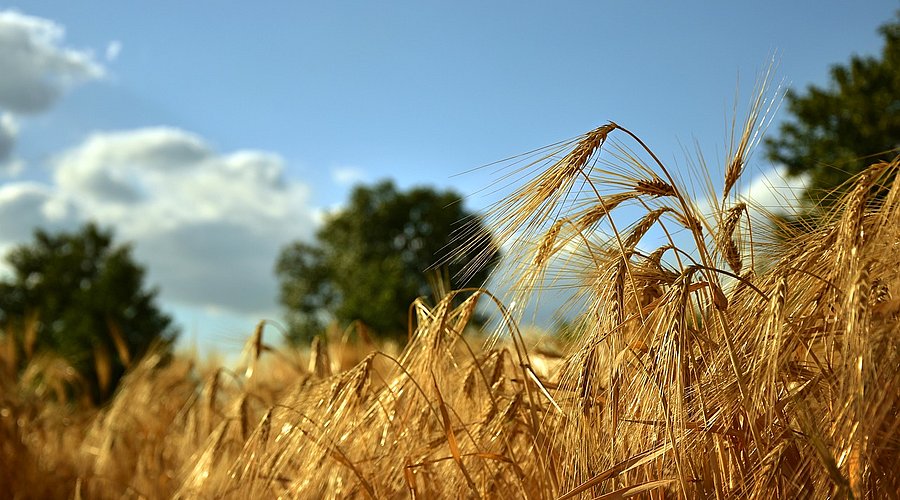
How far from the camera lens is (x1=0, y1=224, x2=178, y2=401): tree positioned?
46.5ft

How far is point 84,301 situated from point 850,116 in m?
15.3

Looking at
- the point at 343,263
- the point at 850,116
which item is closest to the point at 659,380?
the point at 850,116

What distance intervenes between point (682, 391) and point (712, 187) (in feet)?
2.22

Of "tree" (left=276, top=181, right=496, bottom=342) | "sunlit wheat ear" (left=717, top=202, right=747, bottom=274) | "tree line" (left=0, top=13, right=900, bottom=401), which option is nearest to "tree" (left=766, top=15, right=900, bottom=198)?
"tree line" (left=0, top=13, right=900, bottom=401)

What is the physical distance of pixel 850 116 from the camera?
48.3ft

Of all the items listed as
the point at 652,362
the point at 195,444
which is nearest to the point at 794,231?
the point at 652,362

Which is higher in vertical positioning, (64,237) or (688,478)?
(64,237)

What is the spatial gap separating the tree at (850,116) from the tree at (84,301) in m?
11.6

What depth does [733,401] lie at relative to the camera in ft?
4.86

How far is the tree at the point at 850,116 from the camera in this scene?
13836 millimetres

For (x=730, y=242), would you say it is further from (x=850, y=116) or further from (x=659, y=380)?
(x=850, y=116)

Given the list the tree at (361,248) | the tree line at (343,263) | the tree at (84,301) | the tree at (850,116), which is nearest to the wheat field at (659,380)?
the tree line at (343,263)

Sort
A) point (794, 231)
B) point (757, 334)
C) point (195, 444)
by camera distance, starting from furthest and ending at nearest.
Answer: point (195, 444) → point (794, 231) → point (757, 334)

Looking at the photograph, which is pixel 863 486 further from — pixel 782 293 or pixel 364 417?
pixel 364 417
